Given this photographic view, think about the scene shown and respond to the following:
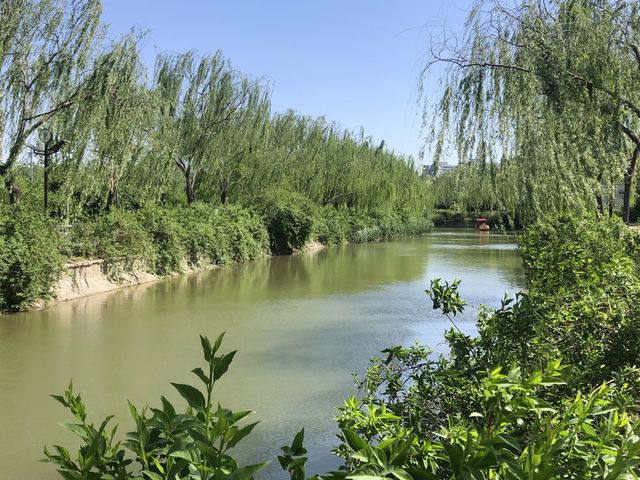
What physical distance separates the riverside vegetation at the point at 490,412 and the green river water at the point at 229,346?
1.79m

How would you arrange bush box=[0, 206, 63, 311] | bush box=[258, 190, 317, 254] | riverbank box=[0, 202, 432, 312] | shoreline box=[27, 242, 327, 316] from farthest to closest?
bush box=[258, 190, 317, 254] < shoreline box=[27, 242, 327, 316] < riverbank box=[0, 202, 432, 312] < bush box=[0, 206, 63, 311]

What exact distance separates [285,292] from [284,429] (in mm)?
7941

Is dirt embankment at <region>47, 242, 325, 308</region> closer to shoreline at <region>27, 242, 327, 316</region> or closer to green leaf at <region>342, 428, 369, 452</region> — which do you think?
shoreline at <region>27, 242, 327, 316</region>

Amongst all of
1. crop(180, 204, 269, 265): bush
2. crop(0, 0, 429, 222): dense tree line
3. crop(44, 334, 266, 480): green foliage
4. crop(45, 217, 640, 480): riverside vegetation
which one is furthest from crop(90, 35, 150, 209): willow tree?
crop(44, 334, 266, 480): green foliage

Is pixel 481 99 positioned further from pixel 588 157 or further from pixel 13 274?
pixel 13 274

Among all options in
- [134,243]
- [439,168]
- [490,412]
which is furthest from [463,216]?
[134,243]

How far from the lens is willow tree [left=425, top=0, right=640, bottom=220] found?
15.3 feet

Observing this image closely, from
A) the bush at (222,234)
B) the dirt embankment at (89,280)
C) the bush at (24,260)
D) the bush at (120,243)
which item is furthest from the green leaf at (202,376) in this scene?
the bush at (222,234)

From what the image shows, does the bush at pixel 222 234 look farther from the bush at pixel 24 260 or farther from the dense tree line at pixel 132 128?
the bush at pixel 24 260

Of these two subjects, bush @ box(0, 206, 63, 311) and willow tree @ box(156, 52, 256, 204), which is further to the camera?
willow tree @ box(156, 52, 256, 204)

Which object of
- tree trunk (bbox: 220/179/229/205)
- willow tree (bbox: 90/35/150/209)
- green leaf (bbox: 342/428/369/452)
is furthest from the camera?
tree trunk (bbox: 220/179/229/205)

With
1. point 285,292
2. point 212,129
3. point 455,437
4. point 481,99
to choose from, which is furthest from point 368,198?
point 455,437

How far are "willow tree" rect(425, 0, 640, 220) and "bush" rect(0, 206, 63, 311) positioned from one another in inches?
272

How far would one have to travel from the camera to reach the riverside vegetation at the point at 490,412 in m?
1.11
